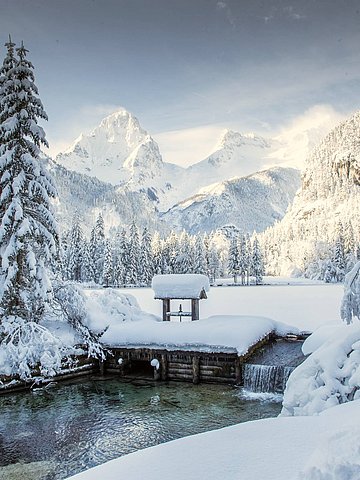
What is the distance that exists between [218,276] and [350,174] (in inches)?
3201

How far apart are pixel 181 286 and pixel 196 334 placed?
14.9 ft

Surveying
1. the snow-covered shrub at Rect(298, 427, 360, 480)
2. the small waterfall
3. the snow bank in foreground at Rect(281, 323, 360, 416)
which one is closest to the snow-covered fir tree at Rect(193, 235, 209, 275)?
the small waterfall

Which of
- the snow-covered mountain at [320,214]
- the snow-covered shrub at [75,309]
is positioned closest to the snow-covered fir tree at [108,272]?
the snow-covered shrub at [75,309]

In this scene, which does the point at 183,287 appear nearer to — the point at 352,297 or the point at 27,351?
the point at 27,351

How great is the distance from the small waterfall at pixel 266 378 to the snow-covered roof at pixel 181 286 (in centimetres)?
673

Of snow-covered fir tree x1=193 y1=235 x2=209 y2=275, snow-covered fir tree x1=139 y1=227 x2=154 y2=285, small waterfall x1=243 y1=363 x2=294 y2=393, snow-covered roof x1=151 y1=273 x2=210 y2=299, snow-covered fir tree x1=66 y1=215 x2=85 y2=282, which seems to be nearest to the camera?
small waterfall x1=243 y1=363 x2=294 y2=393

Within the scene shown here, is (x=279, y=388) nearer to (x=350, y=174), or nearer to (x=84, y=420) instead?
(x=84, y=420)

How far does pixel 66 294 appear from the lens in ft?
75.5

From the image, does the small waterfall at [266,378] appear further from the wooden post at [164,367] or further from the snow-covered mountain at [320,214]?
the snow-covered mountain at [320,214]

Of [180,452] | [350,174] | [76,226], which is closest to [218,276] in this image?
[76,226]

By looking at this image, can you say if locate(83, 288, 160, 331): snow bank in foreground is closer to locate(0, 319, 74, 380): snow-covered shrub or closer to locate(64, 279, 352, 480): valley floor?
locate(0, 319, 74, 380): snow-covered shrub

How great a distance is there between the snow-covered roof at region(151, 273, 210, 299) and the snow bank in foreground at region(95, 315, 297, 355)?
2.02 meters

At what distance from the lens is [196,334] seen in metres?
21.3

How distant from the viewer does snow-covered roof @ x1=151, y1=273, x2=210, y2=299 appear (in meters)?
25.0
